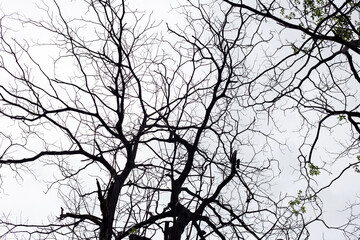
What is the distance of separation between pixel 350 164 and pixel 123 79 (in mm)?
3686

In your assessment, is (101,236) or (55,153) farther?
(55,153)

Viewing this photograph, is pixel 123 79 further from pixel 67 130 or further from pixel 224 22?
pixel 224 22

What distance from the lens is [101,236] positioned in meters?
3.33

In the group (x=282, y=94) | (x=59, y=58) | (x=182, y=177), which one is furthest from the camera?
(x=59, y=58)

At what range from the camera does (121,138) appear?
5.86 meters

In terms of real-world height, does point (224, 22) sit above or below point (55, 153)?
above

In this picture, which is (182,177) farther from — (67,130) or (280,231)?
(67,130)

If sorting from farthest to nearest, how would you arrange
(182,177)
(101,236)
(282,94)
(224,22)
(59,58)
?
(59,58), (224,22), (182,177), (282,94), (101,236)

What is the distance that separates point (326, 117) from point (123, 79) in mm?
3249

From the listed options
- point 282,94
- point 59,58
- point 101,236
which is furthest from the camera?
point 59,58

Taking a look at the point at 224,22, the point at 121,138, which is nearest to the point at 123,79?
the point at 121,138

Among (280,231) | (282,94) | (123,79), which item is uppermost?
(123,79)

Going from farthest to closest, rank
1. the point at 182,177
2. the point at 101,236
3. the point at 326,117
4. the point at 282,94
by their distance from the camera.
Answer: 1. the point at 182,177
2. the point at 282,94
3. the point at 326,117
4. the point at 101,236

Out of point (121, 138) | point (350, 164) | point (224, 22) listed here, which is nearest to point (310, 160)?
point (350, 164)
